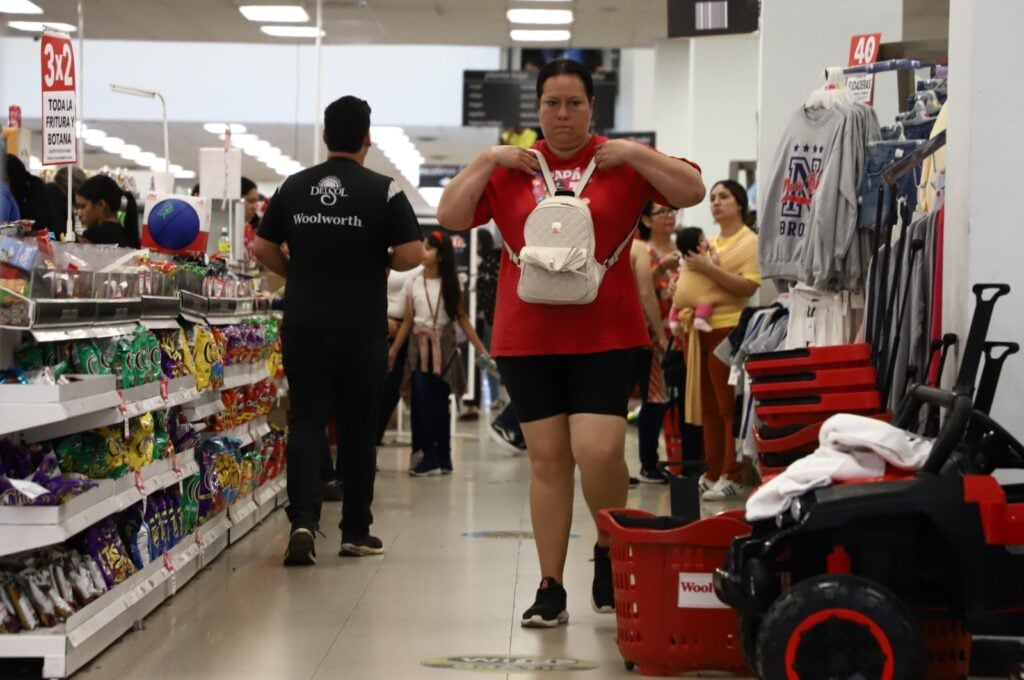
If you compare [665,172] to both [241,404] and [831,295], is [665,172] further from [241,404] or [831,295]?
[241,404]

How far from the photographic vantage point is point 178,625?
427cm

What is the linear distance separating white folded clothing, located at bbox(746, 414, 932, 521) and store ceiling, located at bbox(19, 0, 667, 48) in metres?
8.48

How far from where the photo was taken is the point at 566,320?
4.13 meters

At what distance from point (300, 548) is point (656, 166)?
7.08 feet

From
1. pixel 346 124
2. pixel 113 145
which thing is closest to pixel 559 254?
pixel 346 124

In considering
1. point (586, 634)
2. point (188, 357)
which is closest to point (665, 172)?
point (586, 634)

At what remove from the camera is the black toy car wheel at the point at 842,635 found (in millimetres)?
2805

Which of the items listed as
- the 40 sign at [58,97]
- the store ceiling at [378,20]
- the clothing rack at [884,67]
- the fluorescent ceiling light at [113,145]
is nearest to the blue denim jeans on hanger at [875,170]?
the clothing rack at [884,67]

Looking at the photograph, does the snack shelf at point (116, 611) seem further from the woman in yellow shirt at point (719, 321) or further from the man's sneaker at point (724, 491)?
the woman in yellow shirt at point (719, 321)

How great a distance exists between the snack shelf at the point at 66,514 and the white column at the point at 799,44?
4.34m

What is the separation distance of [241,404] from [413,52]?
10.7 metres

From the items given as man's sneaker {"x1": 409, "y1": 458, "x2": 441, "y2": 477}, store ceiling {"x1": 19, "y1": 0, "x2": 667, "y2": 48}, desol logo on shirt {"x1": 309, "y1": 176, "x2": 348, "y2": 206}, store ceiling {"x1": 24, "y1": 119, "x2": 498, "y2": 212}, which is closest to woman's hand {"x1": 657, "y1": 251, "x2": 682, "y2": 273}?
man's sneaker {"x1": 409, "y1": 458, "x2": 441, "y2": 477}

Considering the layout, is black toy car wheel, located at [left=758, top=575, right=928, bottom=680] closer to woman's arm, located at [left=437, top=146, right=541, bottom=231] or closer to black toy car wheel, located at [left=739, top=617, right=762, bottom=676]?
black toy car wheel, located at [left=739, top=617, right=762, bottom=676]

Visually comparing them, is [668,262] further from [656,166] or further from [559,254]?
[559,254]
